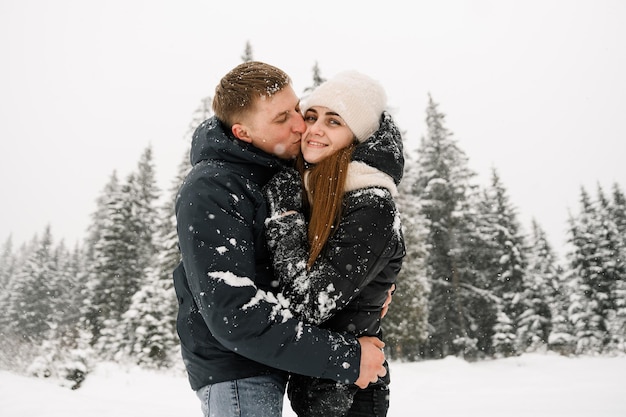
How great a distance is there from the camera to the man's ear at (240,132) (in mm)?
3072

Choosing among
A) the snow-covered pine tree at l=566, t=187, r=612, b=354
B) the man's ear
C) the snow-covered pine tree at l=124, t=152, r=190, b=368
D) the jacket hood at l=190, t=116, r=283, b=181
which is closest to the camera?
the jacket hood at l=190, t=116, r=283, b=181

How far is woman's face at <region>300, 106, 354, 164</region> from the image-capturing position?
3404mm

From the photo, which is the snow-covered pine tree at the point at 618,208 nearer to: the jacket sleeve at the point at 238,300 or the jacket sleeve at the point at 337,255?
the jacket sleeve at the point at 337,255

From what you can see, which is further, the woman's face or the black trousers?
the woman's face

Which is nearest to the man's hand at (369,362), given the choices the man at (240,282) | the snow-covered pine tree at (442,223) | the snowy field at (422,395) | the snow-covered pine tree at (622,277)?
the man at (240,282)

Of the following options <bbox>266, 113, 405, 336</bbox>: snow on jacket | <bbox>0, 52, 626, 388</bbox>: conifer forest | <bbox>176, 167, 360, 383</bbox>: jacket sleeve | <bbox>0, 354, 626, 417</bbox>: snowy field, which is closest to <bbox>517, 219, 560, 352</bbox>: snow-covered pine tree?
<bbox>0, 52, 626, 388</bbox>: conifer forest

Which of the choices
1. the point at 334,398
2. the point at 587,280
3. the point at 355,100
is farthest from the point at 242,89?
the point at 587,280

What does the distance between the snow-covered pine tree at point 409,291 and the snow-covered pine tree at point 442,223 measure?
3.73 meters

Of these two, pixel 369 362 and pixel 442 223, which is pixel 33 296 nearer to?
pixel 442 223

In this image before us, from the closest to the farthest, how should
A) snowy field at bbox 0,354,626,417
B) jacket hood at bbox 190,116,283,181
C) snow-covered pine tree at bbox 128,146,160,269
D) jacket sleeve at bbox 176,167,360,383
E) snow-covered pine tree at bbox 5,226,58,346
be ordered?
jacket sleeve at bbox 176,167,360,383
jacket hood at bbox 190,116,283,181
snowy field at bbox 0,354,626,417
snow-covered pine tree at bbox 128,146,160,269
snow-covered pine tree at bbox 5,226,58,346

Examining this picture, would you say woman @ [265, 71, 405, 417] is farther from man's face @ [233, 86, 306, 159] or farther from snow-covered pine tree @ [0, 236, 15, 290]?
snow-covered pine tree @ [0, 236, 15, 290]

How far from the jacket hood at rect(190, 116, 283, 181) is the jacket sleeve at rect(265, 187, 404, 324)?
0.46m

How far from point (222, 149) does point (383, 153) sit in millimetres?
1131

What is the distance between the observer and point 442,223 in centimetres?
2850
